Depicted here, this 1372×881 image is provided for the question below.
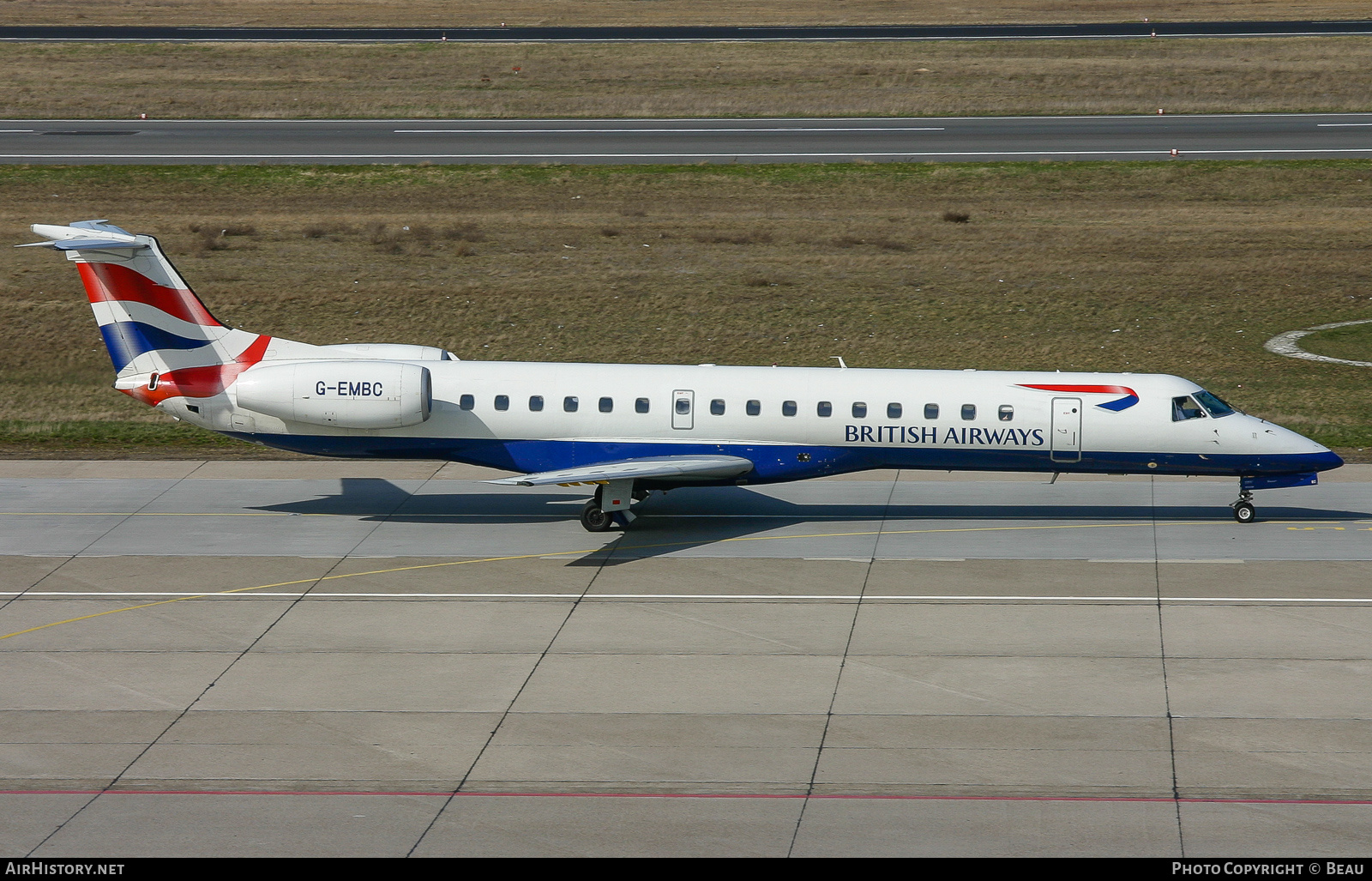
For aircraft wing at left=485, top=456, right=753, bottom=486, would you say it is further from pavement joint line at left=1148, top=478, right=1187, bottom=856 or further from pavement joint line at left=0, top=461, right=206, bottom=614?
pavement joint line at left=0, top=461, right=206, bottom=614

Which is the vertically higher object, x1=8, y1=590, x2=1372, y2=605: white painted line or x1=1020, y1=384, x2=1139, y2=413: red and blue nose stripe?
x1=1020, y1=384, x2=1139, y2=413: red and blue nose stripe

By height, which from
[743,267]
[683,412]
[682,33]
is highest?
[682,33]

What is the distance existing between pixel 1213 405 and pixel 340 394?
15.6m

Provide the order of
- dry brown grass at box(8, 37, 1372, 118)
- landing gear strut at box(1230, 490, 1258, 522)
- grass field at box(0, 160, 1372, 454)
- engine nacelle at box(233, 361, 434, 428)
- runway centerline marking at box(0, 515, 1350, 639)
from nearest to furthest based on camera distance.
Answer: runway centerline marking at box(0, 515, 1350, 639)
engine nacelle at box(233, 361, 434, 428)
landing gear strut at box(1230, 490, 1258, 522)
grass field at box(0, 160, 1372, 454)
dry brown grass at box(8, 37, 1372, 118)

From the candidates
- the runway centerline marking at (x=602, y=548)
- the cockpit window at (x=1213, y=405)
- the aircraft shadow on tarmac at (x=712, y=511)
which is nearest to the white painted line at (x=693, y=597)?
the runway centerline marking at (x=602, y=548)

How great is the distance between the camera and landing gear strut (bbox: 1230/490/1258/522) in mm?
26969

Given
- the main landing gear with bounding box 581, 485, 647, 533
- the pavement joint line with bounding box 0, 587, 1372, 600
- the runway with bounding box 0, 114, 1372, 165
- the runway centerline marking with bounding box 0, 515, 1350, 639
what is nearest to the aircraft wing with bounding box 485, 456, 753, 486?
the main landing gear with bounding box 581, 485, 647, 533

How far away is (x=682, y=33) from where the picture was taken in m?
75.4

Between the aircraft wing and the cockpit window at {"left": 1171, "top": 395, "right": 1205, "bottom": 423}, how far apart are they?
760 centimetres

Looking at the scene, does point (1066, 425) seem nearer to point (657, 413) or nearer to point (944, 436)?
point (944, 436)

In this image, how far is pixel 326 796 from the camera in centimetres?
1644

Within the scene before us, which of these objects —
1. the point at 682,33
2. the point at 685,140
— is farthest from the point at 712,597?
the point at 682,33
